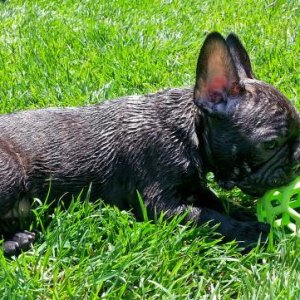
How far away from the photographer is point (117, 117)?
3904 millimetres

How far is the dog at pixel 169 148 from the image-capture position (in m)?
3.53

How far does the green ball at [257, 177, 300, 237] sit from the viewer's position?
357 cm

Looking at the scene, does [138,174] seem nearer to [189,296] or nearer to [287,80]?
[189,296]

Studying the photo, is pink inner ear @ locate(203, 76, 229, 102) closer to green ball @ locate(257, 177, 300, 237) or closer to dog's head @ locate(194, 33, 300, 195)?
dog's head @ locate(194, 33, 300, 195)

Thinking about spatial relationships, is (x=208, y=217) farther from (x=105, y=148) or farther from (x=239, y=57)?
(x=239, y=57)

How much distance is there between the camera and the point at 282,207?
11.9 feet

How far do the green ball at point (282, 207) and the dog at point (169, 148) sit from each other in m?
0.06

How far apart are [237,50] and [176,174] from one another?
83cm

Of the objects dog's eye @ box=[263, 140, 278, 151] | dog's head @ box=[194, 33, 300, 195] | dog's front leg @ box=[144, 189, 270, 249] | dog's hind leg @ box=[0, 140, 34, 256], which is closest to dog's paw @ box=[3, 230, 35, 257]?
dog's hind leg @ box=[0, 140, 34, 256]

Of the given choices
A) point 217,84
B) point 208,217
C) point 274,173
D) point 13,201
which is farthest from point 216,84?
point 13,201

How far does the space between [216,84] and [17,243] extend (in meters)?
1.36

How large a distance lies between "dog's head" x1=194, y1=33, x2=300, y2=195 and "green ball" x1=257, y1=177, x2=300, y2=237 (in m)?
0.06

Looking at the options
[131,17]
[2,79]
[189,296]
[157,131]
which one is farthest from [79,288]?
[131,17]

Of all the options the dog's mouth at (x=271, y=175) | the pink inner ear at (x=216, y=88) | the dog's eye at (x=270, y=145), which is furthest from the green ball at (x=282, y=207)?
the pink inner ear at (x=216, y=88)
